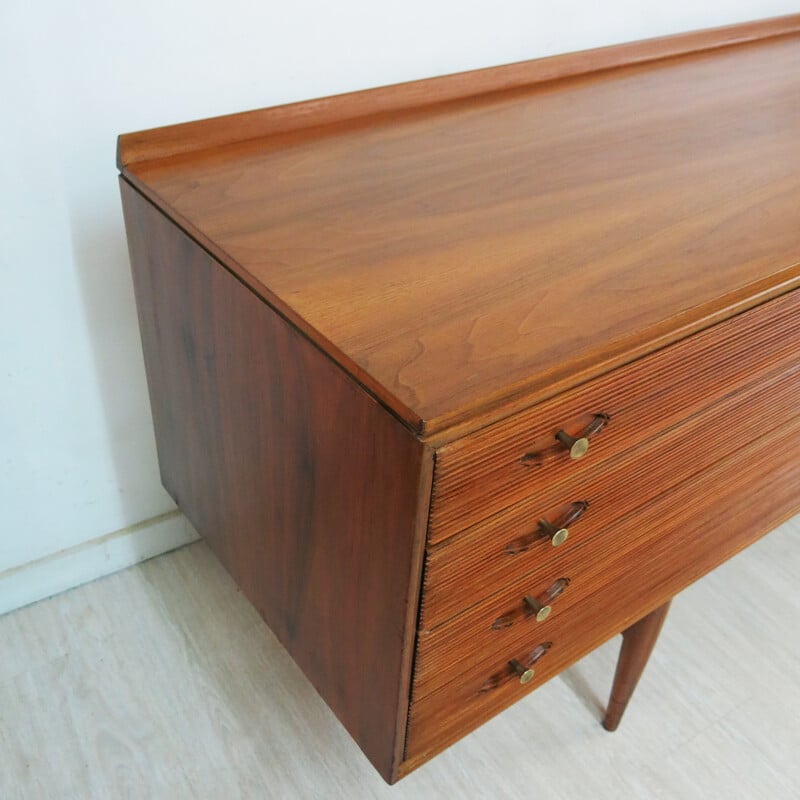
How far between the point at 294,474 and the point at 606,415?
0.28 meters

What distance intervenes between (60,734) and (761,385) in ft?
3.15

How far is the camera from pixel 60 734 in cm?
108

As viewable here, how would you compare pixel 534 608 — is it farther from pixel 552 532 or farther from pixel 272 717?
pixel 272 717

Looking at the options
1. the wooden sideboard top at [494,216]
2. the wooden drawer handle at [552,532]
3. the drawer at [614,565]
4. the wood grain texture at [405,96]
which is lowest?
the drawer at [614,565]

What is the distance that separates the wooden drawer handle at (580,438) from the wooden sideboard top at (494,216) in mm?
55

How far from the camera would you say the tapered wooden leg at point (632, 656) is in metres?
1.05

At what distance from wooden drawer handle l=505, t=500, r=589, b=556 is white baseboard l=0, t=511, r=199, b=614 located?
2.50 feet

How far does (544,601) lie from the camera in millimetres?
794

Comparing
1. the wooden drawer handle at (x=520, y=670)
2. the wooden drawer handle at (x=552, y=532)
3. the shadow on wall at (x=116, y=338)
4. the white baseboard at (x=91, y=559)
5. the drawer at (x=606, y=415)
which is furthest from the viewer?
the white baseboard at (x=91, y=559)

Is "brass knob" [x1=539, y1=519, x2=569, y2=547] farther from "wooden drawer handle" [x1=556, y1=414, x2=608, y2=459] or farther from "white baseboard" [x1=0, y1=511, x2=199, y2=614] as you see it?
"white baseboard" [x1=0, y1=511, x2=199, y2=614]

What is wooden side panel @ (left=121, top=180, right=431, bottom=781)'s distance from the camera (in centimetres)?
64

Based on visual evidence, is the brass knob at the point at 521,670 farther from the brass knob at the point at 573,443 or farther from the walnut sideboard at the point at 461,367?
the brass knob at the point at 573,443

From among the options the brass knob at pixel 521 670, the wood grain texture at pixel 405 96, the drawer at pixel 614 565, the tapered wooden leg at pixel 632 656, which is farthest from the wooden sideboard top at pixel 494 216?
the tapered wooden leg at pixel 632 656

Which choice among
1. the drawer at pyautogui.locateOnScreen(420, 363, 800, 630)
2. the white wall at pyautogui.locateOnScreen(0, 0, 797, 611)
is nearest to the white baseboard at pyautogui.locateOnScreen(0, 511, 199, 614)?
the white wall at pyautogui.locateOnScreen(0, 0, 797, 611)
